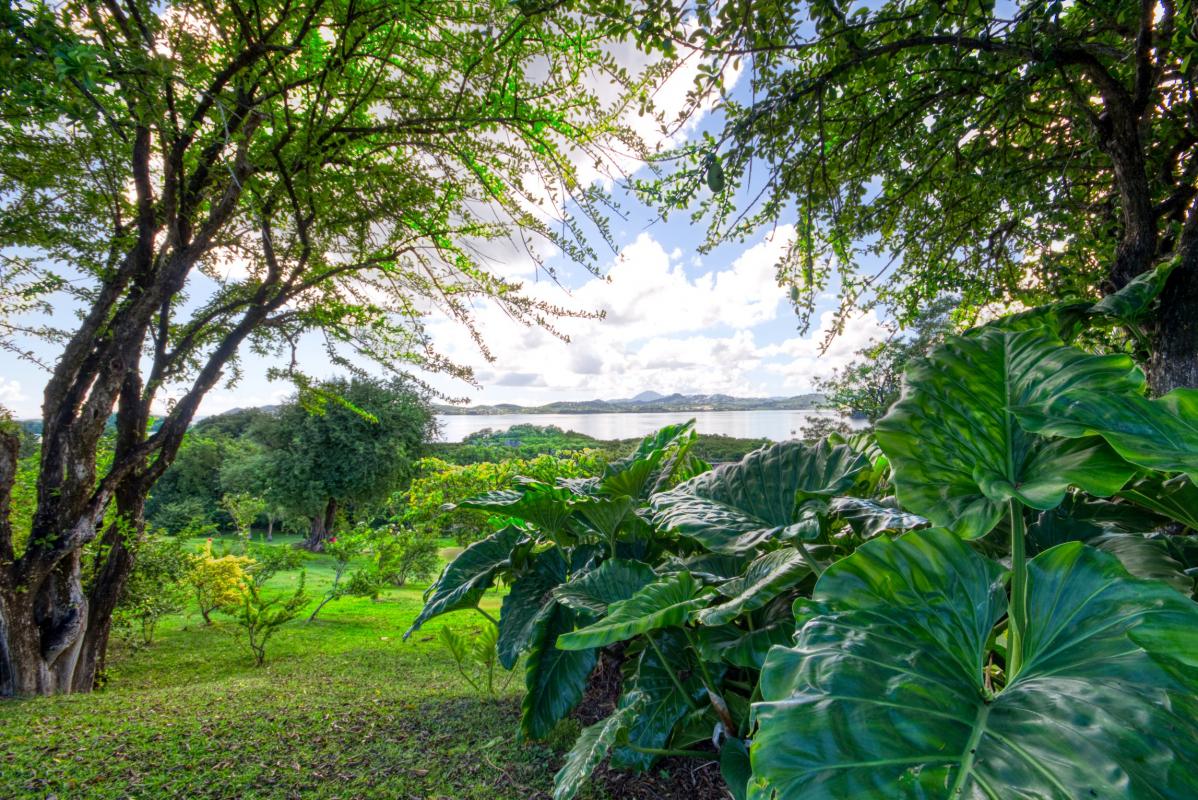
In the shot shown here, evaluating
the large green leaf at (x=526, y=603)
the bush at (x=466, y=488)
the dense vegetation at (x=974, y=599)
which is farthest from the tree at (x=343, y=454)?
the dense vegetation at (x=974, y=599)

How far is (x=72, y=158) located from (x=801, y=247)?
12.8 ft

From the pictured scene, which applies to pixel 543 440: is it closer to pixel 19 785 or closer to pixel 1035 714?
pixel 19 785

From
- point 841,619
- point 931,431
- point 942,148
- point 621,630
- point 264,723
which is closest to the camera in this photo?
point 841,619

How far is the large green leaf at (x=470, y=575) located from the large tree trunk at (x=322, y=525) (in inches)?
586

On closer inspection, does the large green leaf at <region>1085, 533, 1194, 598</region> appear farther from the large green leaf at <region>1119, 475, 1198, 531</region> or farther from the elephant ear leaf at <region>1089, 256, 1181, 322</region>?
the elephant ear leaf at <region>1089, 256, 1181, 322</region>

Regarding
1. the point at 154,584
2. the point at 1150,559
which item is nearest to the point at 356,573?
the point at 154,584

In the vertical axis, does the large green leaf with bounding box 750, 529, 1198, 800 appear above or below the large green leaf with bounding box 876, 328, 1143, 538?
below

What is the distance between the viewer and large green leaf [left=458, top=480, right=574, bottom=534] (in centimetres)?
147

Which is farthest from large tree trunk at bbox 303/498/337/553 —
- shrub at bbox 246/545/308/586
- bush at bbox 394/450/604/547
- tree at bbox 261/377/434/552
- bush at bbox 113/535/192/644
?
bush at bbox 394/450/604/547

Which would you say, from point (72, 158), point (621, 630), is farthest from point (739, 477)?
point (72, 158)

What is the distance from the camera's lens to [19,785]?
4.37ft

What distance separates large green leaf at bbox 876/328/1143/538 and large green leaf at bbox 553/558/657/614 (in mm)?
755

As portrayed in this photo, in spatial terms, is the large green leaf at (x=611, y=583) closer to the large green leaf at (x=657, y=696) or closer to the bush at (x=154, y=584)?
the large green leaf at (x=657, y=696)

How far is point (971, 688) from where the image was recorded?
548 mm
